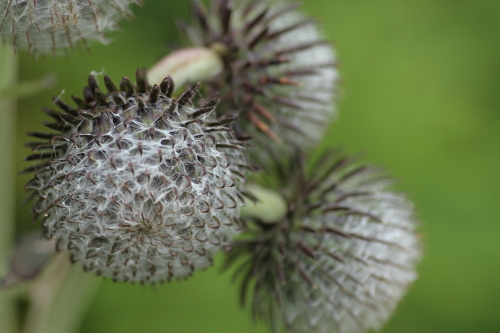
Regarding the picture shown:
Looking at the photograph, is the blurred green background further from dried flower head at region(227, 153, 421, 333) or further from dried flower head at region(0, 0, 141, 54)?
dried flower head at region(0, 0, 141, 54)

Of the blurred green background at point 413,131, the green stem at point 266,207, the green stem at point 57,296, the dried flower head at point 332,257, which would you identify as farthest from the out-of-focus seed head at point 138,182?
the blurred green background at point 413,131

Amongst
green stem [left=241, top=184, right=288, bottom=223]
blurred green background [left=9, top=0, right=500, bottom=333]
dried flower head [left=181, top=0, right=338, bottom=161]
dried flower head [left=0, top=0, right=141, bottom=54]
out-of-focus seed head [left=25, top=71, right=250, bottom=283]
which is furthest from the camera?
blurred green background [left=9, top=0, right=500, bottom=333]

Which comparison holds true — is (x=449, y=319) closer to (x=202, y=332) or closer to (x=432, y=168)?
(x=432, y=168)

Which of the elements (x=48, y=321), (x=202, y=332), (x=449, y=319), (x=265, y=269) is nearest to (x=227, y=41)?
(x=265, y=269)

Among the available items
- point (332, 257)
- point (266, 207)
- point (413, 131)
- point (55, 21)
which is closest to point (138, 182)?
point (55, 21)

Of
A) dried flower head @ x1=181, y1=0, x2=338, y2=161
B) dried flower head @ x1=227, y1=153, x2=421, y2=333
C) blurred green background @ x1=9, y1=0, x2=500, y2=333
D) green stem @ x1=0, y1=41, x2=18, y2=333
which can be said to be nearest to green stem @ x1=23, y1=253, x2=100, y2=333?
green stem @ x1=0, y1=41, x2=18, y2=333

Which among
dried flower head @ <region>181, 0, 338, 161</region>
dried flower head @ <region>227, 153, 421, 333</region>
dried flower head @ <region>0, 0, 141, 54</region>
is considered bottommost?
dried flower head @ <region>227, 153, 421, 333</region>
